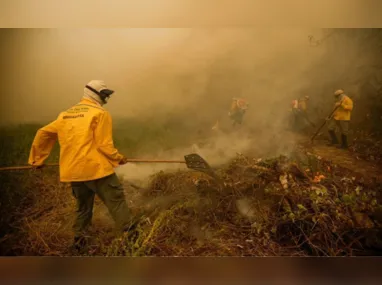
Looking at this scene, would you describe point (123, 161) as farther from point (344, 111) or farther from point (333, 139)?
point (344, 111)

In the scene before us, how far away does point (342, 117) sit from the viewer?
242 centimetres

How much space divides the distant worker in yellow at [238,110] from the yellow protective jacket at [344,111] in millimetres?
626

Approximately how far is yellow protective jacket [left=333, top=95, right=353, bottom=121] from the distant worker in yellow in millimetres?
626

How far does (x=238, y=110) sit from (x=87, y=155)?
41.7 inches

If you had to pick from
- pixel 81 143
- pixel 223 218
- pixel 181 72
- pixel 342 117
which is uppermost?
pixel 181 72

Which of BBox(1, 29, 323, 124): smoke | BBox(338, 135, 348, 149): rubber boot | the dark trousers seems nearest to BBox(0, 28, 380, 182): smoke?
BBox(1, 29, 323, 124): smoke

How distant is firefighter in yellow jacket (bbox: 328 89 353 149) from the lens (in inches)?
95.2

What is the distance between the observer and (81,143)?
231 cm

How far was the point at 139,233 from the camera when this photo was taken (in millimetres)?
2371

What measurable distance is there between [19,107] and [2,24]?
577 millimetres

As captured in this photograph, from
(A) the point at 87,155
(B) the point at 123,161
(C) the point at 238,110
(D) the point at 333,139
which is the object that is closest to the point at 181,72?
(C) the point at 238,110

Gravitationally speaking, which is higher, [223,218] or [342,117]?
[342,117]

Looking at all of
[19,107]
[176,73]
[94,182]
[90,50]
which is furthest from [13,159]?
[176,73]

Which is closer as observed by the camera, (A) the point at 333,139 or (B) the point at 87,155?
(B) the point at 87,155
